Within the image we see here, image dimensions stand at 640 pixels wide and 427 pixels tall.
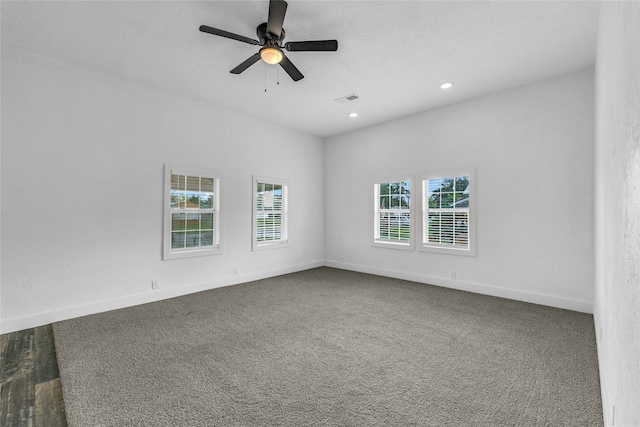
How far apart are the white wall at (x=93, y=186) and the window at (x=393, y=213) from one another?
8.91 feet

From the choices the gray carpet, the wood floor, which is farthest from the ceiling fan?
the wood floor

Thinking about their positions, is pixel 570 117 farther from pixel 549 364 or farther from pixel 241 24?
pixel 241 24

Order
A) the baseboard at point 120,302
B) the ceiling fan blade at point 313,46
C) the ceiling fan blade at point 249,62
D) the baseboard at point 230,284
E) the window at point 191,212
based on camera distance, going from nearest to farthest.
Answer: the ceiling fan blade at point 313,46 < the ceiling fan blade at point 249,62 < the baseboard at point 120,302 < the baseboard at point 230,284 < the window at point 191,212

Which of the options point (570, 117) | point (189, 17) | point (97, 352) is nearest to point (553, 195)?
point (570, 117)

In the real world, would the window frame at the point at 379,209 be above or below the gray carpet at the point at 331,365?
above

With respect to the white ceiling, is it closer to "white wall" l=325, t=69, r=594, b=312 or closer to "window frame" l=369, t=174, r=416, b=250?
"white wall" l=325, t=69, r=594, b=312

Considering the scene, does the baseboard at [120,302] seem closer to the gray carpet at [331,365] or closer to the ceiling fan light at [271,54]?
the gray carpet at [331,365]

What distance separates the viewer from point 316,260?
269 inches

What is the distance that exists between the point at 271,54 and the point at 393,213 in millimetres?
3902

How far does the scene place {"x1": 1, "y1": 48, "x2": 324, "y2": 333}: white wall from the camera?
10.8 ft

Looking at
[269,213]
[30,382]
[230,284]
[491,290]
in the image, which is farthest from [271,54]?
[491,290]

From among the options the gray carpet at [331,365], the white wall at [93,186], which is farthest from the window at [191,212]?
the gray carpet at [331,365]

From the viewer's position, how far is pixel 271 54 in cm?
274

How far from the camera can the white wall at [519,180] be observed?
3771mm
